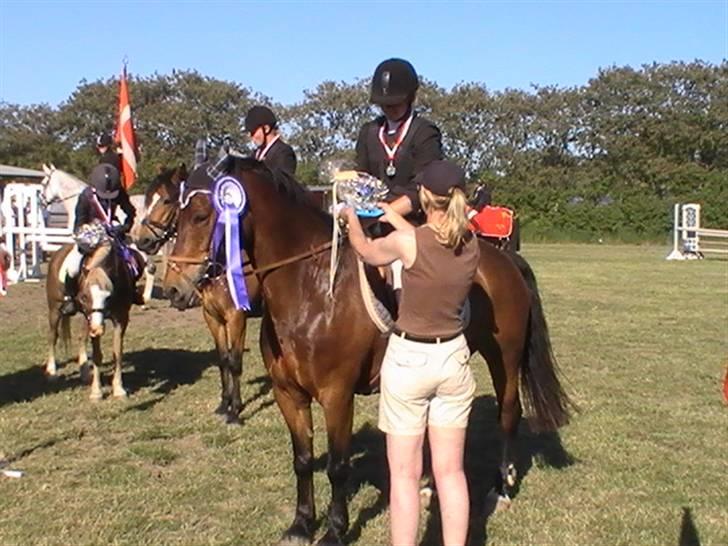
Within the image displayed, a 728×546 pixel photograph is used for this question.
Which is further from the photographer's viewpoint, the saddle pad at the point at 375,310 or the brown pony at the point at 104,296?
the brown pony at the point at 104,296

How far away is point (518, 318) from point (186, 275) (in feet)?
7.98

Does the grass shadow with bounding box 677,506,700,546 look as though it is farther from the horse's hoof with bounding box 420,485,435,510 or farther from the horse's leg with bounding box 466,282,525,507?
the horse's hoof with bounding box 420,485,435,510

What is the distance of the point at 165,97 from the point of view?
214 ft

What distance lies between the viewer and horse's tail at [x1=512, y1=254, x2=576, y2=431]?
670 cm

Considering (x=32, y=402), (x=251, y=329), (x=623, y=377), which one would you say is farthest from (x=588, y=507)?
(x=251, y=329)

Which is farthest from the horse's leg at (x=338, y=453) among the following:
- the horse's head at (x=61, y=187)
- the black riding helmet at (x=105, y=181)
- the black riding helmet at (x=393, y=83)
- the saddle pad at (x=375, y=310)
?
the horse's head at (x=61, y=187)

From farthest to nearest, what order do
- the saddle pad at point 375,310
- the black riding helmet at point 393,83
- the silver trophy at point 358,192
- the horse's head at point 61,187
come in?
1. the horse's head at point 61,187
2. the black riding helmet at point 393,83
3. the saddle pad at point 375,310
4. the silver trophy at point 358,192

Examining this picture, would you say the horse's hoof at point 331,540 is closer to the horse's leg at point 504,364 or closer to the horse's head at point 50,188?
the horse's leg at point 504,364

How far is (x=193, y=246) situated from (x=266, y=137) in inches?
102

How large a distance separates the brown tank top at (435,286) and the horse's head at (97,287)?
5585mm

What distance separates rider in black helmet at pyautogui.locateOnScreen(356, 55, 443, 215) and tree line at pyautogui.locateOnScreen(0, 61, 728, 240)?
52000mm

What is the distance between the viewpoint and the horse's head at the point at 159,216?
7.28m

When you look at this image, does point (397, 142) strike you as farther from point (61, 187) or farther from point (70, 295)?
point (61, 187)

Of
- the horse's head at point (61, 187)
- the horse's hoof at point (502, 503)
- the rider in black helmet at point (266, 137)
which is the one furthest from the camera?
the horse's head at point (61, 187)
